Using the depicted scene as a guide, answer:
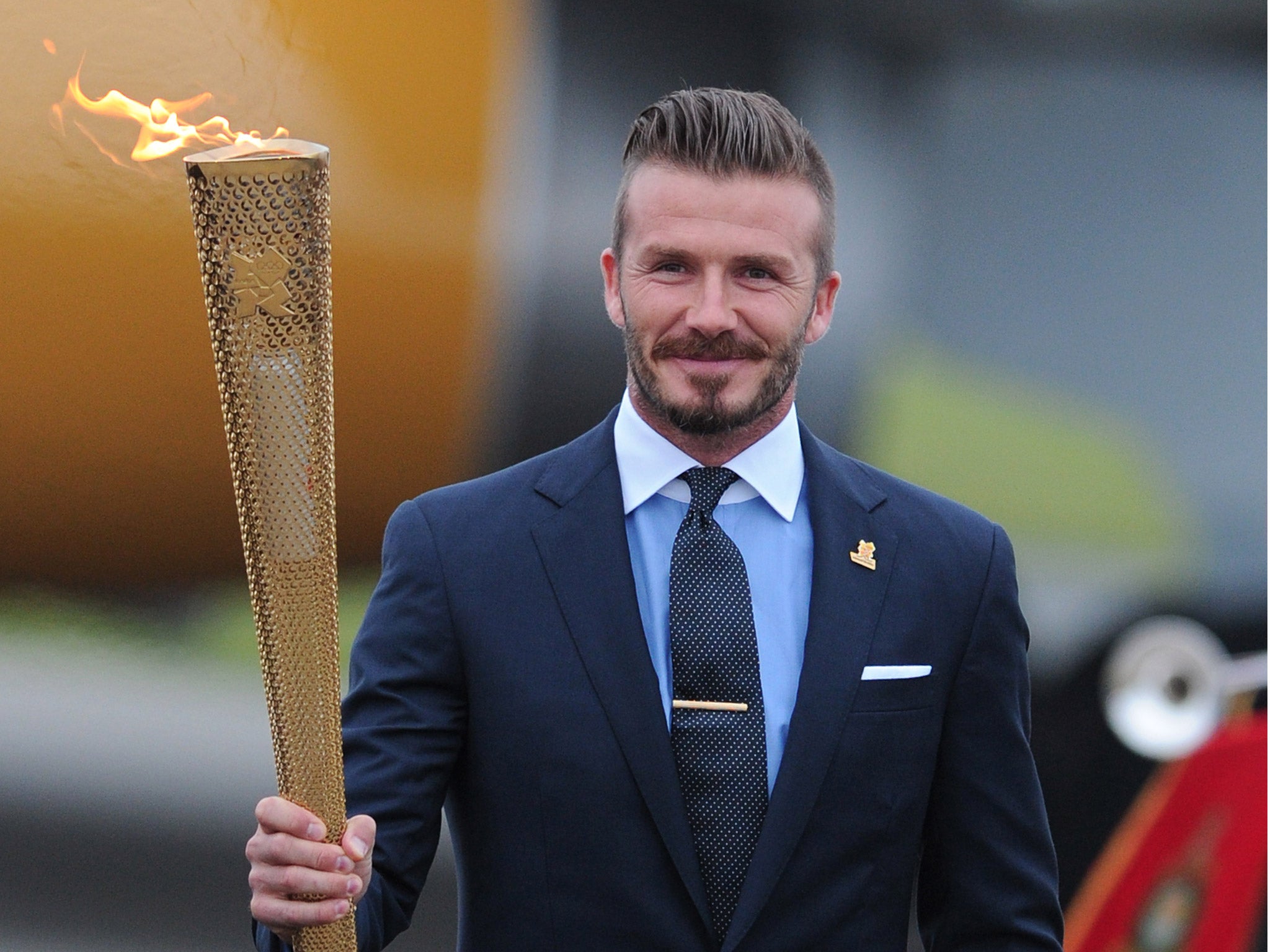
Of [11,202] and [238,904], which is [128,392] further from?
[238,904]

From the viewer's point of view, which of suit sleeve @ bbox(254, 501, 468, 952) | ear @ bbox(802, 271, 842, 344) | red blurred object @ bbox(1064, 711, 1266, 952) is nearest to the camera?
suit sleeve @ bbox(254, 501, 468, 952)

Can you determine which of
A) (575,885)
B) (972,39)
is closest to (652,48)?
(972,39)

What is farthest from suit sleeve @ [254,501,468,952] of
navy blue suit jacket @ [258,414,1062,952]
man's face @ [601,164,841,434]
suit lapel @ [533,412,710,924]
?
man's face @ [601,164,841,434]

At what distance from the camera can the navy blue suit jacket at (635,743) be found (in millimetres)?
1771

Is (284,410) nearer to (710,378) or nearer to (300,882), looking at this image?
(300,882)

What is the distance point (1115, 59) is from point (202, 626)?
2.68 meters

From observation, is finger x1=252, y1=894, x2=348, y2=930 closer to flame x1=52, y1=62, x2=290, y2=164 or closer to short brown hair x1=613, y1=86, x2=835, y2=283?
flame x1=52, y1=62, x2=290, y2=164

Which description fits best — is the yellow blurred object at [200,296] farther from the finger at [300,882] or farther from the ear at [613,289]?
the finger at [300,882]

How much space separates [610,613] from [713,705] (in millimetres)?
160

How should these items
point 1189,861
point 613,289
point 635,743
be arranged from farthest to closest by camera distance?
1. point 1189,861
2. point 613,289
3. point 635,743

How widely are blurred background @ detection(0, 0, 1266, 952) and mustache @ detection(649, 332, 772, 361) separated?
1.82 metres

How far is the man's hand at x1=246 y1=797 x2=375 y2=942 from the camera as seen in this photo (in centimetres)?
146

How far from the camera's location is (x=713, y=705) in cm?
181

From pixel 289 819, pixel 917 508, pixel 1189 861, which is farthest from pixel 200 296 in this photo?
pixel 1189 861
